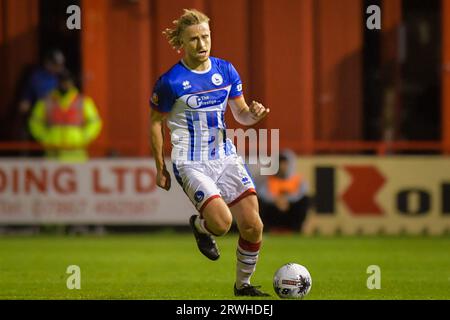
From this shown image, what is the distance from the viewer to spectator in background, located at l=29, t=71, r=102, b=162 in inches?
701

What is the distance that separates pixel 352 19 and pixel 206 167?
943cm

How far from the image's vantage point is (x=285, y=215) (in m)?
17.3

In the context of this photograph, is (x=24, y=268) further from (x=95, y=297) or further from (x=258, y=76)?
(x=258, y=76)

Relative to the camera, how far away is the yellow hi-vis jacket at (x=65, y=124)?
17812 mm

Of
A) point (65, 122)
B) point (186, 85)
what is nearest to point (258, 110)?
point (186, 85)

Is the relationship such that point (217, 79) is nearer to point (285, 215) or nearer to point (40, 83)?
point (285, 215)

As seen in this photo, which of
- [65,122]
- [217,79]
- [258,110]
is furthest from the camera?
[65,122]

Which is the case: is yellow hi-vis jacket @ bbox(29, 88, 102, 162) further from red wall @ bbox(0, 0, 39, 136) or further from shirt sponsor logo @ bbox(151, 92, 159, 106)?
shirt sponsor logo @ bbox(151, 92, 159, 106)

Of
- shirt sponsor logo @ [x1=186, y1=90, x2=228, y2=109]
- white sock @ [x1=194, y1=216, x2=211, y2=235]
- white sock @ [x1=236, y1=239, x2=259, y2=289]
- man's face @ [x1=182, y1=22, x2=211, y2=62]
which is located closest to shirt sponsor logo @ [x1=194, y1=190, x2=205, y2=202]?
white sock @ [x1=194, y1=216, x2=211, y2=235]

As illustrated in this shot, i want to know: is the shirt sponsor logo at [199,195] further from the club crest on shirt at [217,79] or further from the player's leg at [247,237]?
the club crest on shirt at [217,79]

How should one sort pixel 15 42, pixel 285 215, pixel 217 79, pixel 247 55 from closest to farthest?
pixel 217 79 < pixel 285 215 < pixel 247 55 < pixel 15 42

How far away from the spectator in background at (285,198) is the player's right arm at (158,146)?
742cm

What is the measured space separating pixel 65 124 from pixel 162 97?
844cm

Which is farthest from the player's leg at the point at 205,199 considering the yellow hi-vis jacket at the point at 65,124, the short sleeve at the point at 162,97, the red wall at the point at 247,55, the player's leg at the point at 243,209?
the red wall at the point at 247,55
